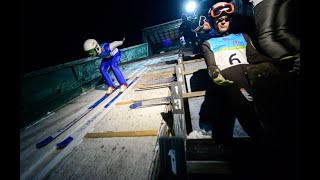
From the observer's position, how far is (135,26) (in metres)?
16.3

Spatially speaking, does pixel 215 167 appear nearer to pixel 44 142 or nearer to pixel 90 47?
pixel 44 142

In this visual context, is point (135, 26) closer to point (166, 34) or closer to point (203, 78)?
point (166, 34)

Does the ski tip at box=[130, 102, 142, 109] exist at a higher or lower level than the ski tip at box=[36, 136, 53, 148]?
higher

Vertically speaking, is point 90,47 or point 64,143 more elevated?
point 90,47

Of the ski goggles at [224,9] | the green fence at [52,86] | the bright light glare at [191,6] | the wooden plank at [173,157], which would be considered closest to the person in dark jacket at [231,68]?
the ski goggles at [224,9]

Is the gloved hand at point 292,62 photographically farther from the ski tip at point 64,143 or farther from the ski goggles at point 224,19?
the ski tip at point 64,143

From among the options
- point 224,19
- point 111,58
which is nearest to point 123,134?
point 224,19

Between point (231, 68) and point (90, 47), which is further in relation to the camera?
point (90, 47)

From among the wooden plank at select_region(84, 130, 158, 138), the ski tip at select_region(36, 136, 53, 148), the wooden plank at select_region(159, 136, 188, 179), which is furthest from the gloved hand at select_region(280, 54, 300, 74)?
the ski tip at select_region(36, 136, 53, 148)

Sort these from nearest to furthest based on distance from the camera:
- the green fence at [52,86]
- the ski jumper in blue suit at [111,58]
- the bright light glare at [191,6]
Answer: the green fence at [52,86], the ski jumper in blue suit at [111,58], the bright light glare at [191,6]

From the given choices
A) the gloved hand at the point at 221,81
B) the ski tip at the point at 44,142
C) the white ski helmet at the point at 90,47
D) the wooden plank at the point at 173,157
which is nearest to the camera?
the wooden plank at the point at 173,157

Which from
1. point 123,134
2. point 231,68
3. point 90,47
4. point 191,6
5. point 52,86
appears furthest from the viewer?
point 191,6

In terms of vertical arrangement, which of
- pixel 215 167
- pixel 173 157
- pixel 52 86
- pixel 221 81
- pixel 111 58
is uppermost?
pixel 111 58

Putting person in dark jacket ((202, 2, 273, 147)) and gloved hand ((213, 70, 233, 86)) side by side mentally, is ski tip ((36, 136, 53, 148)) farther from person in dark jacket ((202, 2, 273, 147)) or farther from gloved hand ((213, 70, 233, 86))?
gloved hand ((213, 70, 233, 86))
